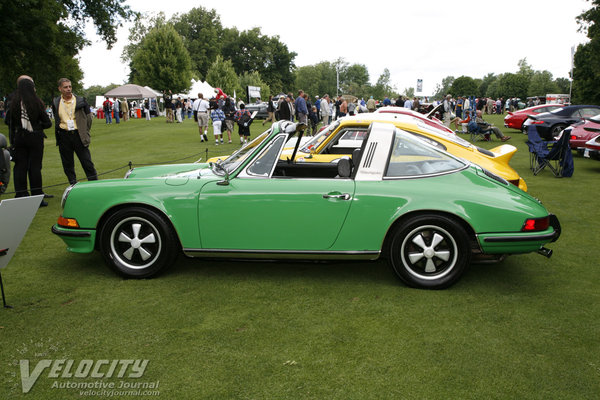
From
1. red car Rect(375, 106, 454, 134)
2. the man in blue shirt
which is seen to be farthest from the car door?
the man in blue shirt

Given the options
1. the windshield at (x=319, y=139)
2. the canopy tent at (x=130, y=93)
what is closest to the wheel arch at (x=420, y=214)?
the windshield at (x=319, y=139)

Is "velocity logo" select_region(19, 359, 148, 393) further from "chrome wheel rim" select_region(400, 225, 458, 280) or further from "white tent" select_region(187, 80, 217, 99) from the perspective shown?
"white tent" select_region(187, 80, 217, 99)

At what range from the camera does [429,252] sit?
174 inches

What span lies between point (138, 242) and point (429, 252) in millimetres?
2718

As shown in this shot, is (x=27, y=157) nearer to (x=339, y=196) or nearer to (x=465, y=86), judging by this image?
(x=339, y=196)

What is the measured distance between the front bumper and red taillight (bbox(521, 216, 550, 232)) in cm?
396

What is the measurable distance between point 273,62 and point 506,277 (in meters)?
95.7

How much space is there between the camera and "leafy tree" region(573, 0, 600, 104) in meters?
28.1

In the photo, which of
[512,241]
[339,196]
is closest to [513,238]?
[512,241]

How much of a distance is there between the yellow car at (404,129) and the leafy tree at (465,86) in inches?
2970

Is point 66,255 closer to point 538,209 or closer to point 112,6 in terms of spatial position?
point 538,209

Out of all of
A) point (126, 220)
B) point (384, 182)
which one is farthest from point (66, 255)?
point (384, 182)

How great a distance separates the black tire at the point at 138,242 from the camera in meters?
4.61

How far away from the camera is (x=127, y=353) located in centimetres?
340
